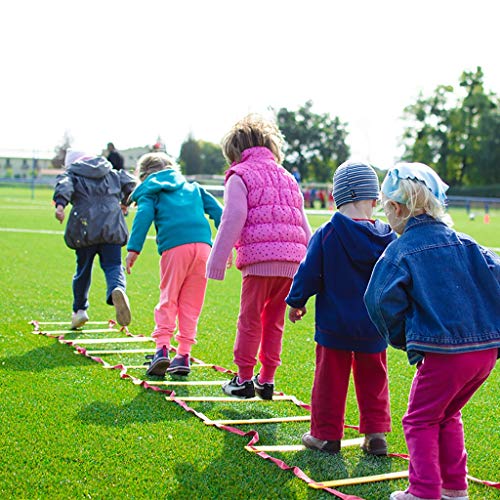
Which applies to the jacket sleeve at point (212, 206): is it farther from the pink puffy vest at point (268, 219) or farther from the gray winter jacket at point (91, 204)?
the gray winter jacket at point (91, 204)

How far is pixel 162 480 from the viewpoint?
338 centimetres

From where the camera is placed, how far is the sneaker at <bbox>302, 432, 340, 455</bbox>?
3869 mm

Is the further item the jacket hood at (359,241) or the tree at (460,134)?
the tree at (460,134)

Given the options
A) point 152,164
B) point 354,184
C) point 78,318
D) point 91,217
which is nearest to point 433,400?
point 354,184

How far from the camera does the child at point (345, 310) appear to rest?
12.5 feet

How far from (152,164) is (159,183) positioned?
0.33 metres

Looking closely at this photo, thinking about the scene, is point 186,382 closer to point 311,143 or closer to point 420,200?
point 420,200

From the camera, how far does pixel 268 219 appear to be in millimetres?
4801

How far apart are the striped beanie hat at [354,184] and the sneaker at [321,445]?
4.13 ft

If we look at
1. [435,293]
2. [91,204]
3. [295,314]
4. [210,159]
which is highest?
[210,159]

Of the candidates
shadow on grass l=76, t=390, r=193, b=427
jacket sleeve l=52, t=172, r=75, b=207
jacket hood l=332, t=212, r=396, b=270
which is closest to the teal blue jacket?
jacket sleeve l=52, t=172, r=75, b=207

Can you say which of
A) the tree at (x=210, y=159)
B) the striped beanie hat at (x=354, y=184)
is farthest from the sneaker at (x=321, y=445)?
the tree at (x=210, y=159)

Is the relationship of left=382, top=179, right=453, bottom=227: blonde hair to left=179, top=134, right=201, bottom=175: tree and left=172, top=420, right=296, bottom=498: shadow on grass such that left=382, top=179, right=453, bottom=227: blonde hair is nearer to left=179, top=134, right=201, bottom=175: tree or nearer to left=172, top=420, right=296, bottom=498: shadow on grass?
left=172, top=420, right=296, bottom=498: shadow on grass

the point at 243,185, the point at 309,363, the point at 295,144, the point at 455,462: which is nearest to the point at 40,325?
the point at 309,363
